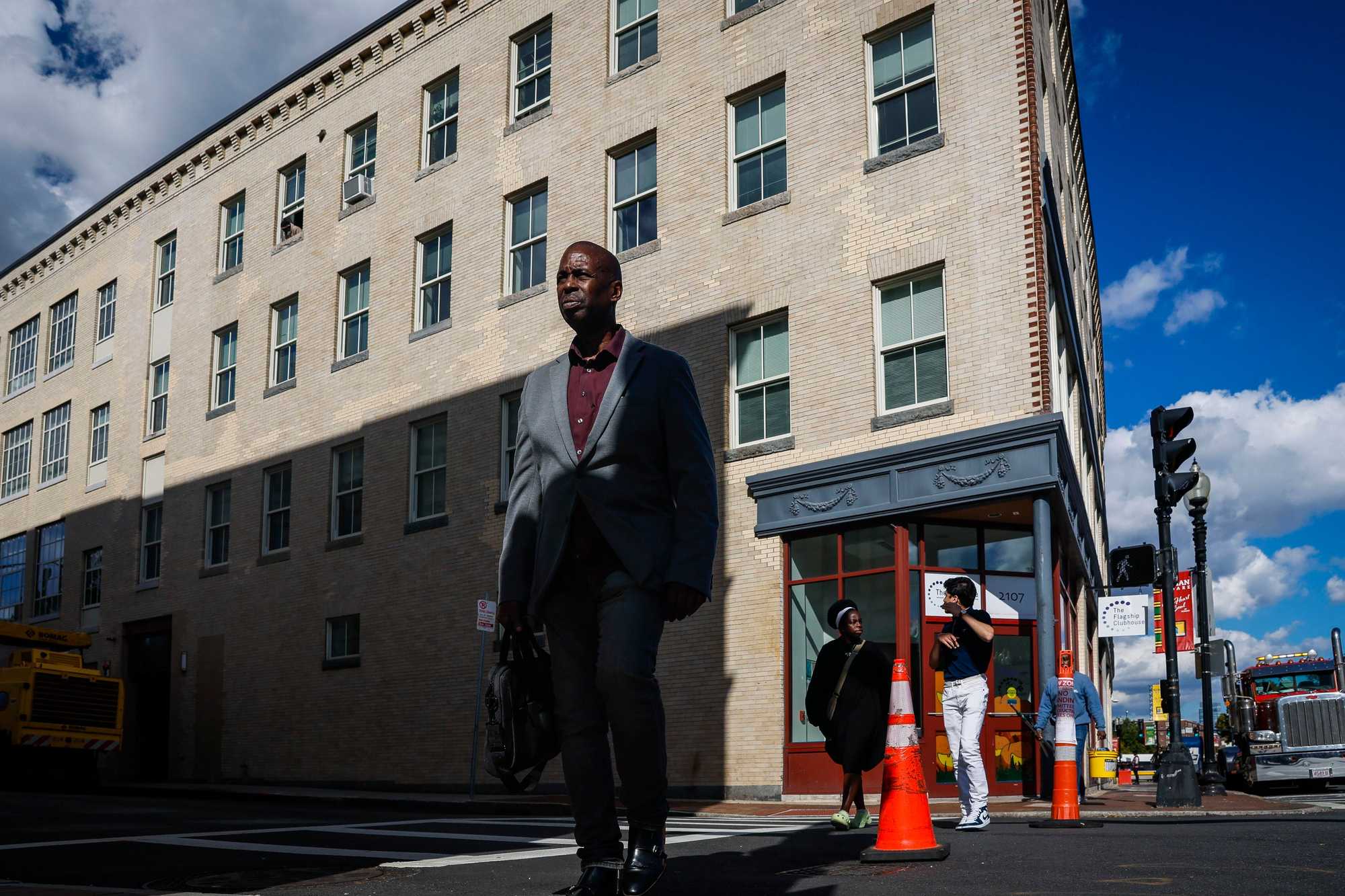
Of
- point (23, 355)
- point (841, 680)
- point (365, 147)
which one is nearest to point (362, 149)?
point (365, 147)

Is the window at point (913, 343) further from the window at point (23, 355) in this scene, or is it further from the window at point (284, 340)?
the window at point (23, 355)

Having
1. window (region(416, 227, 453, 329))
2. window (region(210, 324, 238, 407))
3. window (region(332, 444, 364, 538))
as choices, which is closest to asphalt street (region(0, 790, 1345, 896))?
window (region(332, 444, 364, 538))

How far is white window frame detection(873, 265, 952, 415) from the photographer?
16.6 metres

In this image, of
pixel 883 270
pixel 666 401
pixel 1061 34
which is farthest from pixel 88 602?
pixel 666 401

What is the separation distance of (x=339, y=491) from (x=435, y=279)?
468 centimetres

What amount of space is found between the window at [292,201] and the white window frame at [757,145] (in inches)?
464

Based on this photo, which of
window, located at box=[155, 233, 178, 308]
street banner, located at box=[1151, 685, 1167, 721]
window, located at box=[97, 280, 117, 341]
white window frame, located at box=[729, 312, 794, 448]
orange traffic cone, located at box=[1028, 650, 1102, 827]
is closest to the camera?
orange traffic cone, located at box=[1028, 650, 1102, 827]

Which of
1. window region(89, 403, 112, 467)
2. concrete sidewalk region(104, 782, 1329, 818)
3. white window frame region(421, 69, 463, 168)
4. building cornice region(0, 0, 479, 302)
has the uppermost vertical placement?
building cornice region(0, 0, 479, 302)

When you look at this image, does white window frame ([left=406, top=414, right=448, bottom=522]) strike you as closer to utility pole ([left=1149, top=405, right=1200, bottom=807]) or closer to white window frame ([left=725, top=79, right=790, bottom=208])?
white window frame ([left=725, top=79, right=790, bottom=208])

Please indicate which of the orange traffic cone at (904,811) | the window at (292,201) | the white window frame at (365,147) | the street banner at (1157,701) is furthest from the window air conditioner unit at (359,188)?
the street banner at (1157,701)

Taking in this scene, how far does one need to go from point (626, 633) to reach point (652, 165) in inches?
677

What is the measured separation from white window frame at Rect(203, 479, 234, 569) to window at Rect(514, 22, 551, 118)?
10.8 m

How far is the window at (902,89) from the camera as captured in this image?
57.7 feet

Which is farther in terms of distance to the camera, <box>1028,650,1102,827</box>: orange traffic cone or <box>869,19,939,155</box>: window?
<box>869,19,939,155</box>: window
